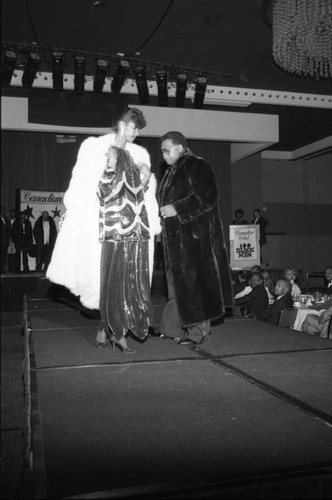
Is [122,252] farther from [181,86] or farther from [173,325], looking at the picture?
[181,86]

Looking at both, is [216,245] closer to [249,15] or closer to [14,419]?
[14,419]

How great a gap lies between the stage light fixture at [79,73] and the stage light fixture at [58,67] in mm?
232

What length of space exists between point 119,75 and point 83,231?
6168 mm

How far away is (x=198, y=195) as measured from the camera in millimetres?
3340

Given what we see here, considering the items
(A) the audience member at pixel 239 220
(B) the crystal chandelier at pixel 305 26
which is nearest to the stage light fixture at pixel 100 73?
(B) the crystal chandelier at pixel 305 26

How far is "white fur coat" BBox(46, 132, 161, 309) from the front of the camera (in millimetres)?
3234

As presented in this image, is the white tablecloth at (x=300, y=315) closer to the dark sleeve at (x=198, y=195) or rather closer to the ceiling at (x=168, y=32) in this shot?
the dark sleeve at (x=198, y=195)

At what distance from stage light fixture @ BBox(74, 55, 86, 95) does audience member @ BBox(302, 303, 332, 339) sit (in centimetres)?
563

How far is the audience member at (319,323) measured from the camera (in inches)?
191

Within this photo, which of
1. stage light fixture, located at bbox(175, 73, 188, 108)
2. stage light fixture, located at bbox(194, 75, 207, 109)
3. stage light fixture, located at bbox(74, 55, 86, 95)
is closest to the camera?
stage light fixture, located at bbox(74, 55, 86, 95)

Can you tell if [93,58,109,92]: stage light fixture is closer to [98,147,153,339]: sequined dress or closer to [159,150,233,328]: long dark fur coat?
[159,150,233,328]: long dark fur coat

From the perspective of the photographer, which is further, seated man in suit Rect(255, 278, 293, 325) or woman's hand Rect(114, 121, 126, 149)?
seated man in suit Rect(255, 278, 293, 325)

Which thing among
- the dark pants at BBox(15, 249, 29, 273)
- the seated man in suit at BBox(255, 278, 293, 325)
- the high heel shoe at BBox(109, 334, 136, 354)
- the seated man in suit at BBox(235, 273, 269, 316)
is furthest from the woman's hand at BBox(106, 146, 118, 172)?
the dark pants at BBox(15, 249, 29, 273)

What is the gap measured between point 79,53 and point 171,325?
20.7 ft
